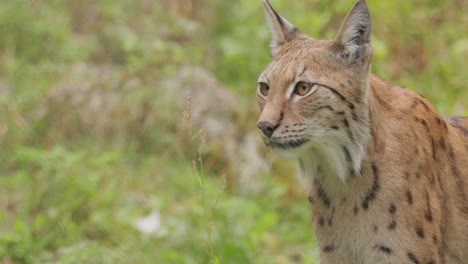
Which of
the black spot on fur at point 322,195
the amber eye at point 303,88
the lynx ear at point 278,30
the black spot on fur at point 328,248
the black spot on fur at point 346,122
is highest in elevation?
the lynx ear at point 278,30

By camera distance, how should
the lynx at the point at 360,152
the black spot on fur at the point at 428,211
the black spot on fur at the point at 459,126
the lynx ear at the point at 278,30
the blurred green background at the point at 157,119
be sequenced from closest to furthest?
the lynx at the point at 360,152 → the black spot on fur at the point at 428,211 → the lynx ear at the point at 278,30 → the black spot on fur at the point at 459,126 → the blurred green background at the point at 157,119

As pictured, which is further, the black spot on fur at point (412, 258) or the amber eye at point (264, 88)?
the amber eye at point (264, 88)

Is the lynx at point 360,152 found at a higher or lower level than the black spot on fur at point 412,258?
higher

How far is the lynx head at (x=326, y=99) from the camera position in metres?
4.54

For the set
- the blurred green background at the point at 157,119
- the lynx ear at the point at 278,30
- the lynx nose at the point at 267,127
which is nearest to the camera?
the lynx nose at the point at 267,127

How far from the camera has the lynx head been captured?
454cm

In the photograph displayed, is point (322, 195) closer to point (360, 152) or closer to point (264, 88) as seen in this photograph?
point (360, 152)

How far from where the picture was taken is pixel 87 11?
35.8 feet

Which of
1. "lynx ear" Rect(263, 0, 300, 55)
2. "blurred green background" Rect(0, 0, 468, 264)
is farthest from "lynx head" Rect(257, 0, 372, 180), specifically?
"blurred green background" Rect(0, 0, 468, 264)

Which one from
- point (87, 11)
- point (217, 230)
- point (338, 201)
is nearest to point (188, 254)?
point (217, 230)

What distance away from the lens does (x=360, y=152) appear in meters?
4.67

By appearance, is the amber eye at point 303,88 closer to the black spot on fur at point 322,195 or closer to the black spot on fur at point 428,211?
the black spot on fur at point 322,195

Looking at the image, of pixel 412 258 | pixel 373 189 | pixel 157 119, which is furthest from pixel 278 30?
pixel 157 119

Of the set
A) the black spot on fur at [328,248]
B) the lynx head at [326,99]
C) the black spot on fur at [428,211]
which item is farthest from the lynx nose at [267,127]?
the black spot on fur at [428,211]
